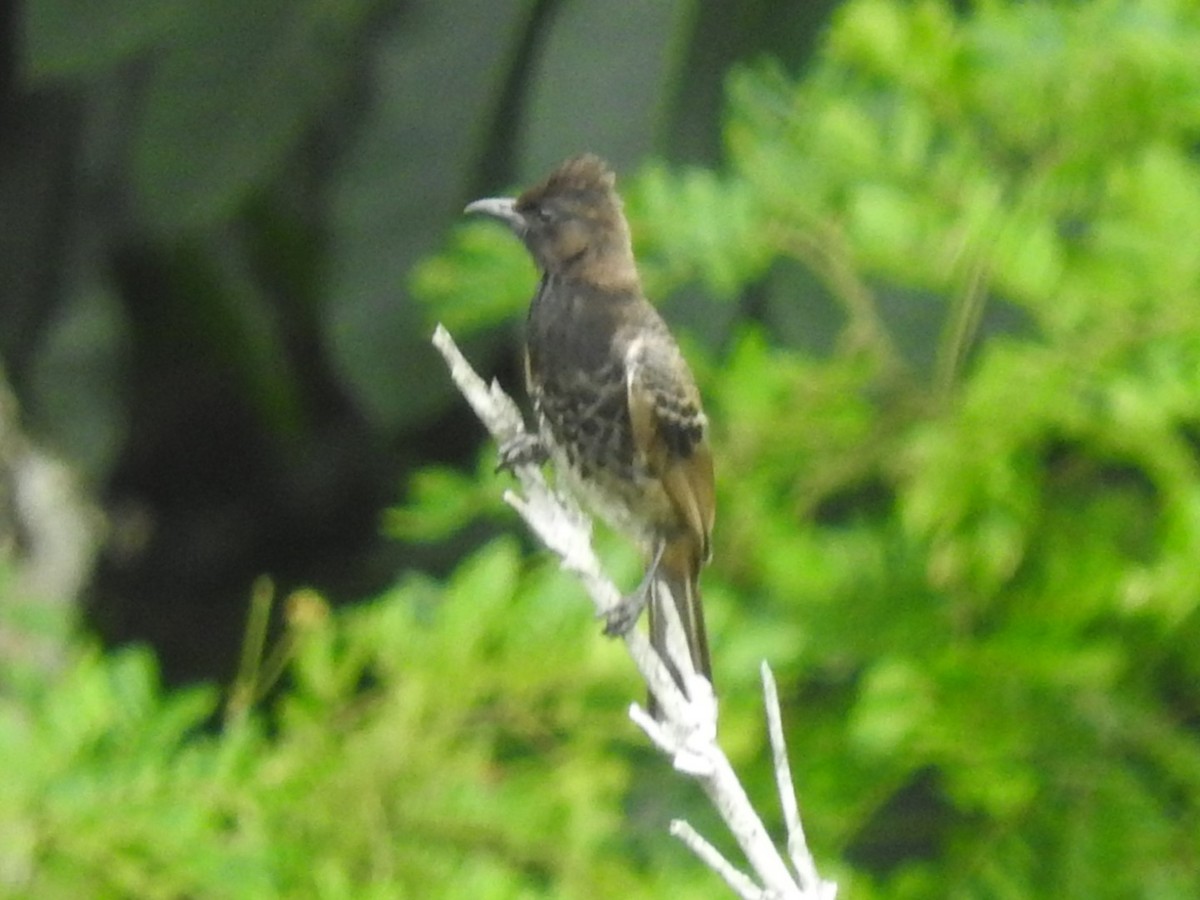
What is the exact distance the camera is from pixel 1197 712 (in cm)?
382

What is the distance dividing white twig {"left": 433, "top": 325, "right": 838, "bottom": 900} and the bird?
1.78ft

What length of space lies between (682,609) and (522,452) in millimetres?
363

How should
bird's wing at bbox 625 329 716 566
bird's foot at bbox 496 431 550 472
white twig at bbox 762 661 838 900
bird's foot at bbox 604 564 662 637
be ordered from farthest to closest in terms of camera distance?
1. bird's wing at bbox 625 329 716 566
2. bird's foot at bbox 496 431 550 472
3. bird's foot at bbox 604 564 662 637
4. white twig at bbox 762 661 838 900

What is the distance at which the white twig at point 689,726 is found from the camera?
220 cm

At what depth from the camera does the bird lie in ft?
11.1

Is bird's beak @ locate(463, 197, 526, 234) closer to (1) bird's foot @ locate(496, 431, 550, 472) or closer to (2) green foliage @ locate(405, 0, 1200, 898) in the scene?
(2) green foliage @ locate(405, 0, 1200, 898)

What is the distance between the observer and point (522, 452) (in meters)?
3.26

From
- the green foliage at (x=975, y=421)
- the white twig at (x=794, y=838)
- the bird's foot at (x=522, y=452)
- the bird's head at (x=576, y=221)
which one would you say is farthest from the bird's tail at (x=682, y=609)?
the white twig at (x=794, y=838)

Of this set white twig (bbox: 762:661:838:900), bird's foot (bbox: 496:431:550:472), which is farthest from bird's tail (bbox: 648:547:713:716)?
white twig (bbox: 762:661:838:900)

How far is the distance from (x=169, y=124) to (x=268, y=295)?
116 cm

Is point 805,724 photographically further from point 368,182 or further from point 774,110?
point 368,182

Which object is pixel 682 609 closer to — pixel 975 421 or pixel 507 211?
pixel 975 421

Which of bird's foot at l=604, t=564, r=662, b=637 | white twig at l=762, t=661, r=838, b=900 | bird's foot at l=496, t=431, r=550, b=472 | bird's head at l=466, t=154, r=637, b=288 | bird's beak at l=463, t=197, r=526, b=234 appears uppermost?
bird's beak at l=463, t=197, r=526, b=234

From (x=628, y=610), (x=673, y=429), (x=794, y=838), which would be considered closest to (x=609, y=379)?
(x=673, y=429)
